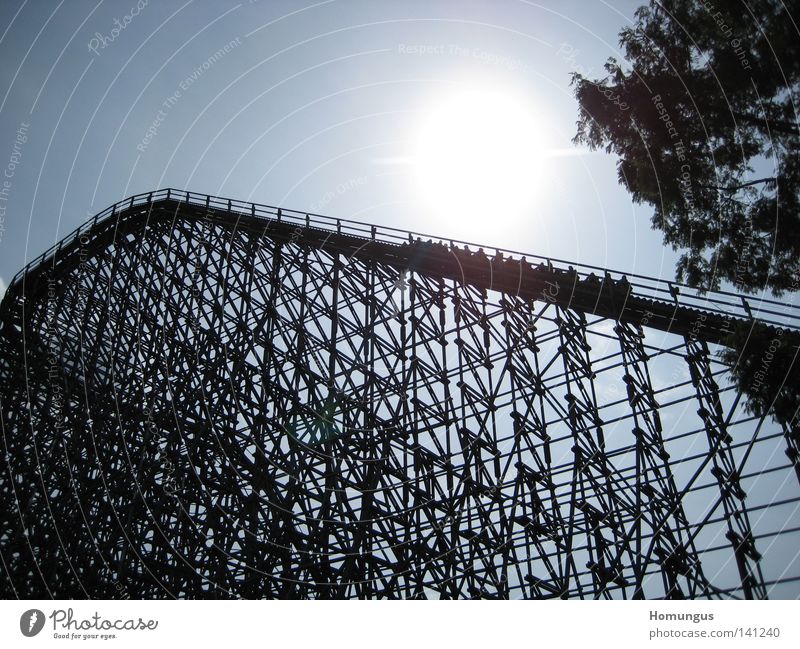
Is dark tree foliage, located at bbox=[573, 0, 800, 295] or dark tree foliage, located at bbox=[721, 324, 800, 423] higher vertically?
dark tree foliage, located at bbox=[573, 0, 800, 295]

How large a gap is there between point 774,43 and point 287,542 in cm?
944

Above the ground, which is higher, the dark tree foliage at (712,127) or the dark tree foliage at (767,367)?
the dark tree foliage at (712,127)

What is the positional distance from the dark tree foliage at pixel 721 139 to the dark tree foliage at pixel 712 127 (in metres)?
0.01

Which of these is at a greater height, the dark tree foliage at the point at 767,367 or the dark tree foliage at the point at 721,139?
the dark tree foliage at the point at 721,139

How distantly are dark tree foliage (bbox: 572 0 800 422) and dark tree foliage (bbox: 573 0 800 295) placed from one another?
0.01 m

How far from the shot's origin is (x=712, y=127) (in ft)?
20.7

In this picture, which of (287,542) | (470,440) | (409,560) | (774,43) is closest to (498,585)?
(409,560)

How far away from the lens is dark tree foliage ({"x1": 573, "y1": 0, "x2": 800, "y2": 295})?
558 centimetres

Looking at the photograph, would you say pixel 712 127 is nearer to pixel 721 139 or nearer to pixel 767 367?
pixel 721 139

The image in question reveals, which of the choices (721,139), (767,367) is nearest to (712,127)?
(721,139)

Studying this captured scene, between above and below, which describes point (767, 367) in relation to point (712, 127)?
below

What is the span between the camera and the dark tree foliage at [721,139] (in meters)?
5.53

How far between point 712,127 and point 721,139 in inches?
6.0

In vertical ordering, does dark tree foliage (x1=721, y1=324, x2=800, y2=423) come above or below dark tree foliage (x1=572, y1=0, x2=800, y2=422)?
below
